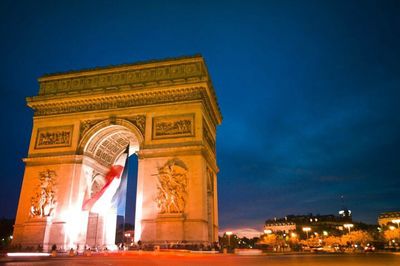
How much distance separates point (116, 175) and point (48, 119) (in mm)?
6802

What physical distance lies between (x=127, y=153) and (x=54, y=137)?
218 inches

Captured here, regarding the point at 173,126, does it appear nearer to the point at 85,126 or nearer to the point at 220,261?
the point at 85,126

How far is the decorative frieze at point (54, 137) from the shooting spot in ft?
79.7

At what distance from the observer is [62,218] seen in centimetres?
2198

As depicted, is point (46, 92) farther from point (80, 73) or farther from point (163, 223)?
point (163, 223)

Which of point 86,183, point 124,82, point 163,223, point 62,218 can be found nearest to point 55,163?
point 86,183

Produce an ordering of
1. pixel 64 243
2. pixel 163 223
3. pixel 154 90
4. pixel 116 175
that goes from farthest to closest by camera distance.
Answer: pixel 116 175 → pixel 154 90 → pixel 64 243 → pixel 163 223

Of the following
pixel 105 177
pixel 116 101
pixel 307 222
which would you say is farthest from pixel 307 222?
pixel 116 101

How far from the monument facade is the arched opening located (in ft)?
0.27

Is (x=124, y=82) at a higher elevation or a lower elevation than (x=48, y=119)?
higher

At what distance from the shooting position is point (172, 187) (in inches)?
811

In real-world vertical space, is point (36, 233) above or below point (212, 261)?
above

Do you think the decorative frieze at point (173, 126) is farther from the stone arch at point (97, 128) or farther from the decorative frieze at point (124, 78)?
the decorative frieze at point (124, 78)

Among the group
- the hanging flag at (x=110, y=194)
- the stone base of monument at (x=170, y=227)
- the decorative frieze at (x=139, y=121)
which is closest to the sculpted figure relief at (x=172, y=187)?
the stone base of monument at (x=170, y=227)
